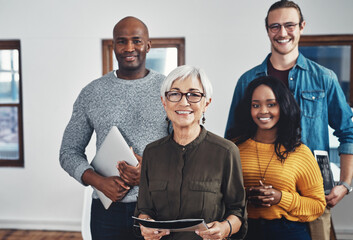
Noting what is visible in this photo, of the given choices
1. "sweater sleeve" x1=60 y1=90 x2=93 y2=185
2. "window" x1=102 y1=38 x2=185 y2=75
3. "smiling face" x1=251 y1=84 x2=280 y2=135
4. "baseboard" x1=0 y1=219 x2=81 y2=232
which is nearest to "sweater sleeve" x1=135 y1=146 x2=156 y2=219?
"sweater sleeve" x1=60 y1=90 x2=93 y2=185

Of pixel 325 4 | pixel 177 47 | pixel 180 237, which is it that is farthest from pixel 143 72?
pixel 325 4

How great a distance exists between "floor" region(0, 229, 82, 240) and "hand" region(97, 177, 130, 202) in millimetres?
2348

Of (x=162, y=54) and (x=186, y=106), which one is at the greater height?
(x=162, y=54)

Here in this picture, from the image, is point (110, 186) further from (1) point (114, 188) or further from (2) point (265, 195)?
(2) point (265, 195)

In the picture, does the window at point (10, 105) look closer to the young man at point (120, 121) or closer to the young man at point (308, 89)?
the young man at point (120, 121)

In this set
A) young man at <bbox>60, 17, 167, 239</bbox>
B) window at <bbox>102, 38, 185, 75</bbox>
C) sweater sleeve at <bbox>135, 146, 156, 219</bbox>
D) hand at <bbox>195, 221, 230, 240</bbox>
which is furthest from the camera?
window at <bbox>102, 38, 185, 75</bbox>

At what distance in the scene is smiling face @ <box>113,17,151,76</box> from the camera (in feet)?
5.05

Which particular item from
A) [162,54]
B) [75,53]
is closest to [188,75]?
[162,54]

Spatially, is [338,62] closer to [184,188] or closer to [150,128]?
[150,128]

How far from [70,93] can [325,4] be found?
271 cm

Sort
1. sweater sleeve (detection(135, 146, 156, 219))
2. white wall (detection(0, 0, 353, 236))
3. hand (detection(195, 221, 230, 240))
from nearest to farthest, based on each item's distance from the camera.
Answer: hand (detection(195, 221, 230, 240))
sweater sleeve (detection(135, 146, 156, 219))
white wall (detection(0, 0, 353, 236))

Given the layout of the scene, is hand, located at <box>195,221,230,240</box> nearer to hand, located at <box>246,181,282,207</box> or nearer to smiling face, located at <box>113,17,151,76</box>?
hand, located at <box>246,181,282,207</box>

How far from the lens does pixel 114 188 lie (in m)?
1.44

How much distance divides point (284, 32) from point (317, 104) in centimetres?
36
